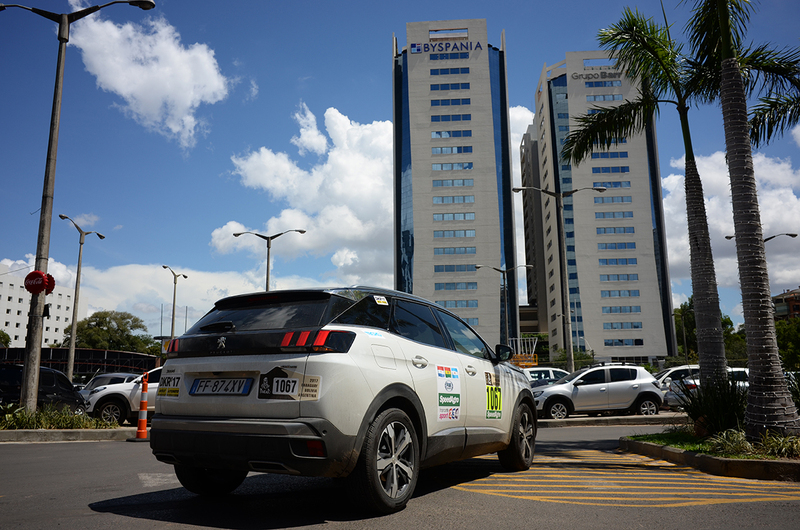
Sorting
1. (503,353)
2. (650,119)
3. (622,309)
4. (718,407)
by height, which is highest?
(622,309)

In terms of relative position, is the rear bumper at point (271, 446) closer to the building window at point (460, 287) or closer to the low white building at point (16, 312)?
the building window at point (460, 287)

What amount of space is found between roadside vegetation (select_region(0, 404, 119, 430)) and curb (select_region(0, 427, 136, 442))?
0.41m

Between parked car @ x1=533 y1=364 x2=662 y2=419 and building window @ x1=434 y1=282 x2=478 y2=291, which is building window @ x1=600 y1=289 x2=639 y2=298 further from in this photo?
parked car @ x1=533 y1=364 x2=662 y2=419

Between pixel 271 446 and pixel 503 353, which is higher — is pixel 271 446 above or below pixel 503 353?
below

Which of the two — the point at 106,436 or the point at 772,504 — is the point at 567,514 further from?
Answer: the point at 106,436

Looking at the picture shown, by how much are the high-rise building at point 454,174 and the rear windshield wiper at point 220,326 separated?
9945 centimetres

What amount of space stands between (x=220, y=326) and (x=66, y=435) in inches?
333

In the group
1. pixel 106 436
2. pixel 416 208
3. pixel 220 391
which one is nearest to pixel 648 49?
pixel 220 391

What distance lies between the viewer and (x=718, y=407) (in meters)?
8.53

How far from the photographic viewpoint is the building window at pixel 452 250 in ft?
350

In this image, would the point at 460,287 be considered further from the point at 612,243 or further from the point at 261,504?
the point at 261,504

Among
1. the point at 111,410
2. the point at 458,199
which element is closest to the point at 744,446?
the point at 111,410

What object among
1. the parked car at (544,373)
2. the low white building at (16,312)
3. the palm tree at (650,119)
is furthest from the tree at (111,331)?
the palm tree at (650,119)

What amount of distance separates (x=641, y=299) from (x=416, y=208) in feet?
138
